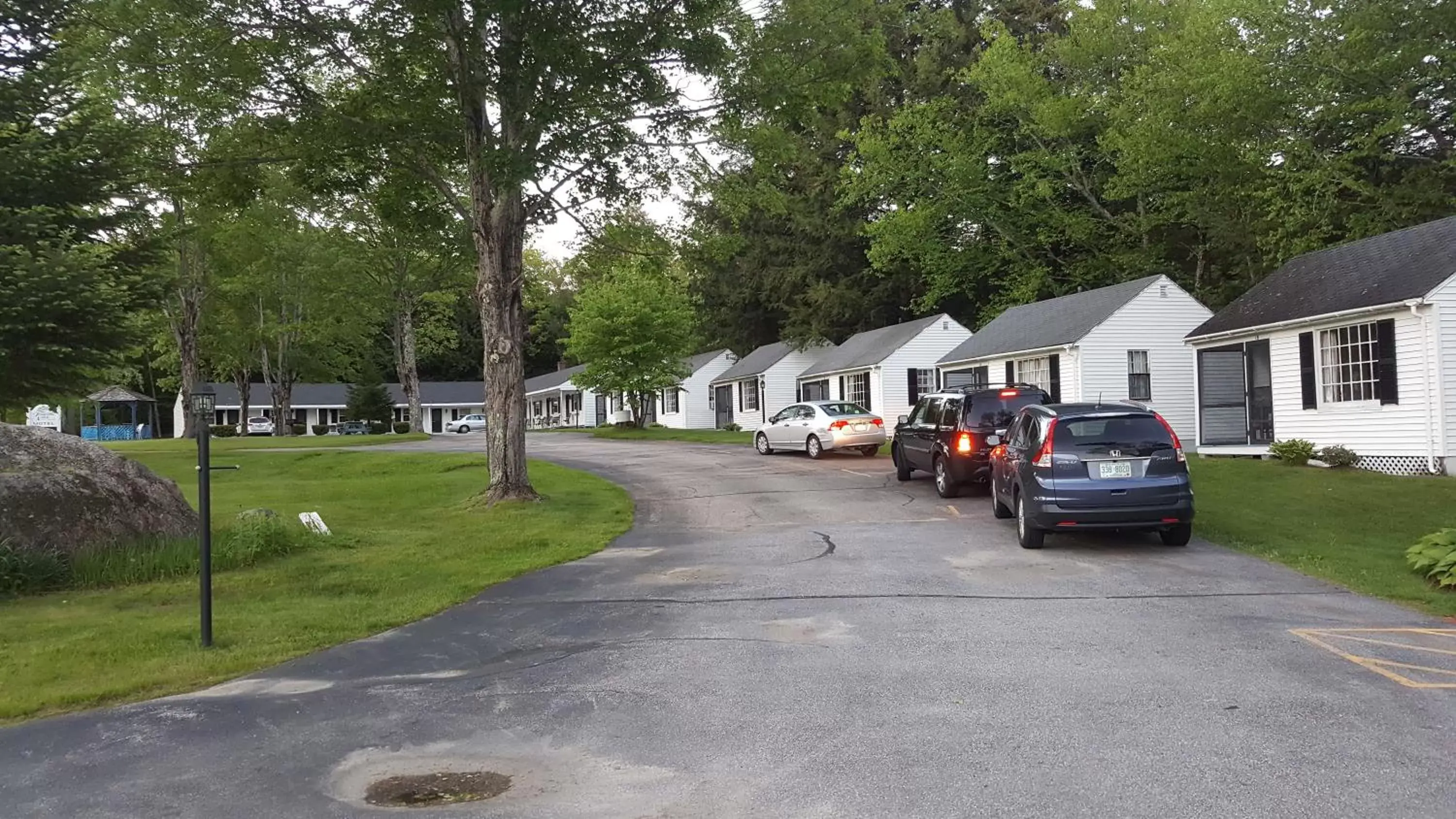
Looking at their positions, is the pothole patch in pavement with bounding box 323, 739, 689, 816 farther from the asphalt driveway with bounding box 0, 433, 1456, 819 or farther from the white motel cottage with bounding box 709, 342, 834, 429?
the white motel cottage with bounding box 709, 342, 834, 429

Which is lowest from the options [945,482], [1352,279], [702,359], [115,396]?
[945,482]

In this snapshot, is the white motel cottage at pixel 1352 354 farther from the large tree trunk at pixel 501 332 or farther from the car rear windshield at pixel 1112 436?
the large tree trunk at pixel 501 332

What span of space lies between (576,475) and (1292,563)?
48.0ft

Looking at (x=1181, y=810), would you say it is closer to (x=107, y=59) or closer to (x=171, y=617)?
(x=171, y=617)

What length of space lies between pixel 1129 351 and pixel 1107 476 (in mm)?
17090

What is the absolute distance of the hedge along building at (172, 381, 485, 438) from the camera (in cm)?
7462

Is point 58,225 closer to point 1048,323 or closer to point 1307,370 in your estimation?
point 1307,370

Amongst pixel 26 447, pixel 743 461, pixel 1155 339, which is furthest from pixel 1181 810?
pixel 1155 339

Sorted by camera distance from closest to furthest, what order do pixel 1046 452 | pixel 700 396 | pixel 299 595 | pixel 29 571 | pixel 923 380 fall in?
pixel 299 595
pixel 29 571
pixel 1046 452
pixel 923 380
pixel 700 396

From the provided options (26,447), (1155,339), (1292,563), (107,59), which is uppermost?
(107,59)

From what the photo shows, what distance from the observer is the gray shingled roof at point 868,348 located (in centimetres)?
3728

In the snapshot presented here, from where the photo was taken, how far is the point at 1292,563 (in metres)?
10.2

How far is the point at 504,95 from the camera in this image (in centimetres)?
1498

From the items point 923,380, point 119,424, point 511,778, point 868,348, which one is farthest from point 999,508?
point 119,424
